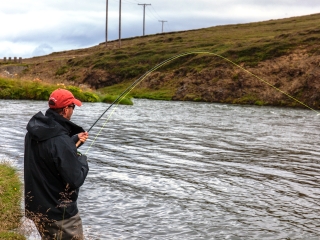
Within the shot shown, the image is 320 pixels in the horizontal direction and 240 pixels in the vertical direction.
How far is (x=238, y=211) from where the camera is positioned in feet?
33.2

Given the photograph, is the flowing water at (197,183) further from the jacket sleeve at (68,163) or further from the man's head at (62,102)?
the man's head at (62,102)

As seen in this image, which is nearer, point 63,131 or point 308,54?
point 63,131

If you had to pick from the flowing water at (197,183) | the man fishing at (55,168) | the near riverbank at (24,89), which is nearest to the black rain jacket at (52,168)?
the man fishing at (55,168)

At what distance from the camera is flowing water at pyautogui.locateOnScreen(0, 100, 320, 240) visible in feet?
29.9

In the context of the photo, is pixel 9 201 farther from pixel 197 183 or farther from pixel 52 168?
pixel 197 183

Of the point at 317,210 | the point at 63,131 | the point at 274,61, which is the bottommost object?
the point at 317,210

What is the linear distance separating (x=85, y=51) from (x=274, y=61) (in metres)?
60.5

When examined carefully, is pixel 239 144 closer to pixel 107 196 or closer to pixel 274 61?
pixel 107 196

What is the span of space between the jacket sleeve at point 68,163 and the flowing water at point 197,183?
309 centimetres

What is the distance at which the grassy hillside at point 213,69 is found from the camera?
54844 mm

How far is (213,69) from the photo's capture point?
208 ft

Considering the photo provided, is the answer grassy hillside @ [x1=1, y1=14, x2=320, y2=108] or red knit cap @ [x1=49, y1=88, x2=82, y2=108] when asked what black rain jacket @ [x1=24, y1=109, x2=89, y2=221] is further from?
grassy hillside @ [x1=1, y1=14, x2=320, y2=108]

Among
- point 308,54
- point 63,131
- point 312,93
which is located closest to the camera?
point 63,131

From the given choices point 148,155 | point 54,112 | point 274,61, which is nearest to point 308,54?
point 274,61
